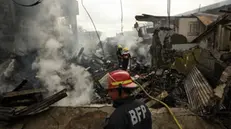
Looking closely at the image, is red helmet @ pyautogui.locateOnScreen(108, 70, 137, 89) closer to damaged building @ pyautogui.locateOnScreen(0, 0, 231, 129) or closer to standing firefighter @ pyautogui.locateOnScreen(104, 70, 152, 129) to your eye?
standing firefighter @ pyautogui.locateOnScreen(104, 70, 152, 129)

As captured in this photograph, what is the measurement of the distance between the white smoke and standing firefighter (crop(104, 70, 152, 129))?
3797 mm

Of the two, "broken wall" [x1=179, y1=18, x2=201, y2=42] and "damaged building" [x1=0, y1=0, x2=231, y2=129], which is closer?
"damaged building" [x1=0, y1=0, x2=231, y2=129]

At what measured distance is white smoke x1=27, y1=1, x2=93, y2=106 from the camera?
307 inches

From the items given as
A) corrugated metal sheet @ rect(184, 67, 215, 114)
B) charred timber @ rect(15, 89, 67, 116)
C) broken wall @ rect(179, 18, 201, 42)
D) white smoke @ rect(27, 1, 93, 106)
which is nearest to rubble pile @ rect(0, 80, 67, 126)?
charred timber @ rect(15, 89, 67, 116)

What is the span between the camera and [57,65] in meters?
11.6

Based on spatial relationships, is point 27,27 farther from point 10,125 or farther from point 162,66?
point 10,125

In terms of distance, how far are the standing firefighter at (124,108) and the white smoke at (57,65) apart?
3797 mm

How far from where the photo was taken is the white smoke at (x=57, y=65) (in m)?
7.80

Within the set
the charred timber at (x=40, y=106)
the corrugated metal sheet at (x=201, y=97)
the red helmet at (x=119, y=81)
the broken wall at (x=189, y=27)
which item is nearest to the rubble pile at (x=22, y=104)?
the charred timber at (x=40, y=106)

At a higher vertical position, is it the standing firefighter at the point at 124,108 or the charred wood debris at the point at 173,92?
the standing firefighter at the point at 124,108

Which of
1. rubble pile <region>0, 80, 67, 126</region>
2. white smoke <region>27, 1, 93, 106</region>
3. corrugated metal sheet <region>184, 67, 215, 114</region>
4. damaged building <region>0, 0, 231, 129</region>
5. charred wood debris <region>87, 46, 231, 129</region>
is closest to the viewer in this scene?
rubble pile <region>0, 80, 67, 126</region>

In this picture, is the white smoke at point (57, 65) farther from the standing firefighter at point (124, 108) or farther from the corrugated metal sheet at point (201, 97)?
the standing firefighter at point (124, 108)

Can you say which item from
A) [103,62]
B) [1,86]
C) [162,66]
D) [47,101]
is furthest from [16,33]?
[47,101]

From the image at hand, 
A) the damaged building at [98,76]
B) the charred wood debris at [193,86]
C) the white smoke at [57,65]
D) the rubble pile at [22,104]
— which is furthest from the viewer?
the white smoke at [57,65]
